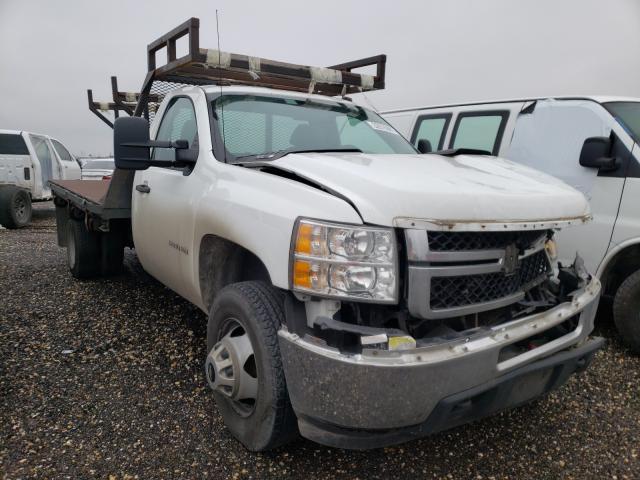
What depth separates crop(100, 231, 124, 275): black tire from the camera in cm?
522

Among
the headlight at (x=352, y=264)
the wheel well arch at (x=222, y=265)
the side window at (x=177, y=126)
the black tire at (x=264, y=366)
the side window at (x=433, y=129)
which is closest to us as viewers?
the headlight at (x=352, y=264)

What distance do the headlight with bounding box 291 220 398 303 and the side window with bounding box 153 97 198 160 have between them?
161 centimetres

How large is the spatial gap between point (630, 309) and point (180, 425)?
325 centimetres

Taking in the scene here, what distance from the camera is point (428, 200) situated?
185cm

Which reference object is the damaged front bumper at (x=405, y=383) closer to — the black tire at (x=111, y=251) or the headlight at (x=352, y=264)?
the headlight at (x=352, y=264)

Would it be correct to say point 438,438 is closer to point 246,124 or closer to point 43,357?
point 246,124

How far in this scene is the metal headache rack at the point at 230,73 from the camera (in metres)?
3.31

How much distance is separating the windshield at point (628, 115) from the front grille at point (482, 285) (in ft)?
7.25

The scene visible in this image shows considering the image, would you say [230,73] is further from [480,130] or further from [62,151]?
[62,151]

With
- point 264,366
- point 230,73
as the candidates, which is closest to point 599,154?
point 230,73

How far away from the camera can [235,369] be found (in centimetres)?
223

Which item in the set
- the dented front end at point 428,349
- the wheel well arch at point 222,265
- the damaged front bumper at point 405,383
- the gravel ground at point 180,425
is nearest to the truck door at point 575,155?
the gravel ground at point 180,425

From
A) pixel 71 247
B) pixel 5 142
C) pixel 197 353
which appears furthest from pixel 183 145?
pixel 5 142

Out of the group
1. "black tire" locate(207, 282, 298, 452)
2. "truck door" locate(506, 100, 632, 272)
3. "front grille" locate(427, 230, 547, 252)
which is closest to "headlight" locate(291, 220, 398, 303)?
"front grille" locate(427, 230, 547, 252)
